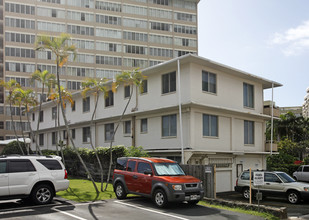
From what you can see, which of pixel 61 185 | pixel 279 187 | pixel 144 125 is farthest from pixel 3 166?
pixel 279 187

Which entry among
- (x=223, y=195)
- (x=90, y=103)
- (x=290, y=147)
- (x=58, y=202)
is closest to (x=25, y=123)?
(x=90, y=103)

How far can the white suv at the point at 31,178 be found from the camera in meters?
13.0

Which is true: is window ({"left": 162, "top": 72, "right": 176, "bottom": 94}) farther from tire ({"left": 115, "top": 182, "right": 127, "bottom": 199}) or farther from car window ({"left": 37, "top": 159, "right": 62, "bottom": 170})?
car window ({"left": 37, "top": 159, "right": 62, "bottom": 170})

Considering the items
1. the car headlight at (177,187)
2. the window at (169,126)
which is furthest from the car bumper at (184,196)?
the window at (169,126)

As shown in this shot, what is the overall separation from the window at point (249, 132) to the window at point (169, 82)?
7345mm

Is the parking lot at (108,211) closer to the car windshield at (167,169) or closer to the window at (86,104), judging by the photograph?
the car windshield at (167,169)

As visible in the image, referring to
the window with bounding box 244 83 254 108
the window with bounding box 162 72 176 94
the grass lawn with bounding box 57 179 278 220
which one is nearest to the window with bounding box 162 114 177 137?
the window with bounding box 162 72 176 94

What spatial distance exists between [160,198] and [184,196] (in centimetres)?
93

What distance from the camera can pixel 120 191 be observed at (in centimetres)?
1562

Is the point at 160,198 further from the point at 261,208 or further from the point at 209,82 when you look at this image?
the point at 209,82

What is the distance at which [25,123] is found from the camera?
62719 millimetres

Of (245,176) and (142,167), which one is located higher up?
(142,167)

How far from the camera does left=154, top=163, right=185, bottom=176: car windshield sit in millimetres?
14633

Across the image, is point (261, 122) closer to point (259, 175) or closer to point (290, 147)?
point (259, 175)
